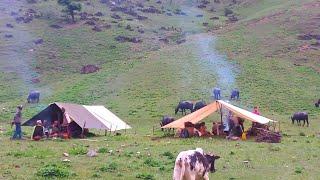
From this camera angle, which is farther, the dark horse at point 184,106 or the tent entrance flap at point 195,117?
the dark horse at point 184,106

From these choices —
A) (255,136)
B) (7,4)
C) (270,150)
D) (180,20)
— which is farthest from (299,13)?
(270,150)

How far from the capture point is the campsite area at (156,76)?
23.0m

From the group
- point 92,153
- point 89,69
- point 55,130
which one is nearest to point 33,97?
point 89,69

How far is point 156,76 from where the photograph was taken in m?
67.4

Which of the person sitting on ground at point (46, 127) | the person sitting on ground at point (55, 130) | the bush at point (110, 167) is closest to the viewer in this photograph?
the bush at point (110, 167)

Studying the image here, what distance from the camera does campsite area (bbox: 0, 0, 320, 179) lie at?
23000 mm

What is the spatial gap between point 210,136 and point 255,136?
106 inches

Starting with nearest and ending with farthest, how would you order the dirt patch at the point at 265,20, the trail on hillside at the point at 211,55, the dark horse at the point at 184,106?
the dark horse at the point at 184,106 → the trail on hillside at the point at 211,55 → the dirt patch at the point at 265,20

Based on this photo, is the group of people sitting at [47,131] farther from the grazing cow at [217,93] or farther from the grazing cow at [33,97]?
the grazing cow at [217,93]

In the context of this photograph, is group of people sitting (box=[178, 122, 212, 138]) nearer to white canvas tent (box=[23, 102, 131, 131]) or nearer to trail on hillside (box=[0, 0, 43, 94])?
white canvas tent (box=[23, 102, 131, 131])

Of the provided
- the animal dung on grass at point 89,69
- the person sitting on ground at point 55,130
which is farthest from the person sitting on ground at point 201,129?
the animal dung on grass at point 89,69

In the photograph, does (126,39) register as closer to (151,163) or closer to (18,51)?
(18,51)

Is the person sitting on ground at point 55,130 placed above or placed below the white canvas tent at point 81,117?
below

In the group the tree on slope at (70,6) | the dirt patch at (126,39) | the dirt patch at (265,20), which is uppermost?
the tree on slope at (70,6)
